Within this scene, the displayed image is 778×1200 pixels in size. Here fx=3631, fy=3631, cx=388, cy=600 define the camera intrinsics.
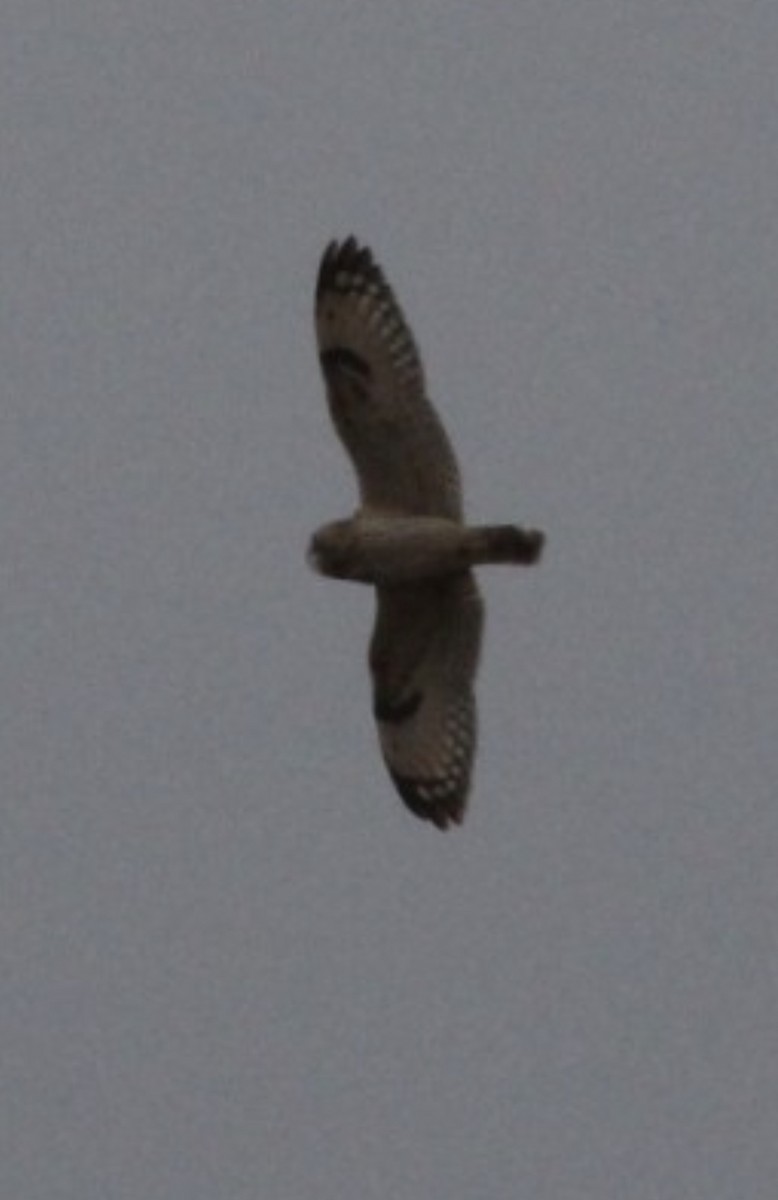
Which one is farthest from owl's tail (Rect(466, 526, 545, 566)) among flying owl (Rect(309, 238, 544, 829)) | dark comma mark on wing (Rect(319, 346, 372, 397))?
dark comma mark on wing (Rect(319, 346, 372, 397))

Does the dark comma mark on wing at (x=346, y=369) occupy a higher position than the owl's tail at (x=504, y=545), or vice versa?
the dark comma mark on wing at (x=346, y=369)

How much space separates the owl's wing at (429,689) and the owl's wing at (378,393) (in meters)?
0.62

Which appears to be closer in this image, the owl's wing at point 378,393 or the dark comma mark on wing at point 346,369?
the owl's wing at point 378,393

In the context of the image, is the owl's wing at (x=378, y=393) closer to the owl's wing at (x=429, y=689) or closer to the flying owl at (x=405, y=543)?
the flying owl at (x=405, y=543)

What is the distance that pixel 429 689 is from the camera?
67.7 feet

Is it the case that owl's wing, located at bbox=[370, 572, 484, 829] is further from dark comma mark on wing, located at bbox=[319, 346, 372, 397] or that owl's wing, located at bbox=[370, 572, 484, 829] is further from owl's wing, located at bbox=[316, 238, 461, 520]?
dark comma mark on wing, located at bbox=[319, 346, 372, 397]

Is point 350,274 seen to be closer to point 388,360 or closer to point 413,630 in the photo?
point 388,360

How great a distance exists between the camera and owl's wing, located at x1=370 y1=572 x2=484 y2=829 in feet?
66.3

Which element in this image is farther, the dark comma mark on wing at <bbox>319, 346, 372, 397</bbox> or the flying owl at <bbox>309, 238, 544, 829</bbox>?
the dark comma mark on wing at <bbox>319, 346, 372, 397</bbox>

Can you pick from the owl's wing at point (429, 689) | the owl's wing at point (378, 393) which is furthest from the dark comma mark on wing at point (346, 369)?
the owl's wing at point (429, 689)

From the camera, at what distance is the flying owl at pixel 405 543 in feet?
64.1

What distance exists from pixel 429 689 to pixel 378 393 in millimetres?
1805

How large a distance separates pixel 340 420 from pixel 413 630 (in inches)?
51.8

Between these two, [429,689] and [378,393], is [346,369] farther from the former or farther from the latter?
[429,689]
